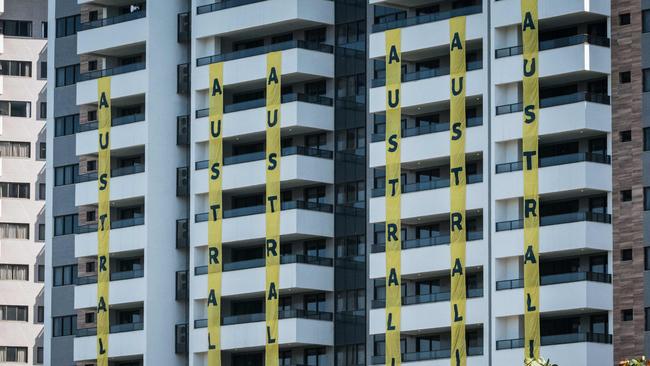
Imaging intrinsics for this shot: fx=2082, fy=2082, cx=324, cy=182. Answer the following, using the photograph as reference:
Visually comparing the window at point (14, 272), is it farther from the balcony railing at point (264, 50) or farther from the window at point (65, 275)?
the balcony railing at point (264, 50)

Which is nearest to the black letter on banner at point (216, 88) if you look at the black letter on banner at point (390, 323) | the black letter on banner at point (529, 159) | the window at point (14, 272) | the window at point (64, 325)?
the black letter on banner at point (390, 323)

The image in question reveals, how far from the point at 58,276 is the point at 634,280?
50911 millimetres

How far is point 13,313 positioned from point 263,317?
52107mm

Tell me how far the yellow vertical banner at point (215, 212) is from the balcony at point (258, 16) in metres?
2.81

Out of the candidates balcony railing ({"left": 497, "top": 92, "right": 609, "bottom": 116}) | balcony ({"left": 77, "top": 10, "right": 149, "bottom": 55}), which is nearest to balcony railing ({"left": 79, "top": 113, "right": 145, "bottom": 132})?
balcony ({"left": 77, "top": 10, "right": 149, "bottom": 55})

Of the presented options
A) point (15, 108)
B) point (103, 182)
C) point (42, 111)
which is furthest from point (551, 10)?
point (15, 108)

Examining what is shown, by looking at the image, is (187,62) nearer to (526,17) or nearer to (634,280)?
(526,17)

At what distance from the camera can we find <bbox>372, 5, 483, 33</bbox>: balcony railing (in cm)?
12512

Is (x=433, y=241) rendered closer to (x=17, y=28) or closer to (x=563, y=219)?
(x=563, y=219)

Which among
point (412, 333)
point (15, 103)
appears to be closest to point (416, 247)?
point (412, 333)

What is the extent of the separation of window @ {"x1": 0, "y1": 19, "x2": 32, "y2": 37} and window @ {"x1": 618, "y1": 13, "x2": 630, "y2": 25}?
7865cm

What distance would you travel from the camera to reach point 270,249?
134 meters

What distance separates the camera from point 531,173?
119 m

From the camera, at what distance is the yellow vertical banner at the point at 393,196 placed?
12631cm
